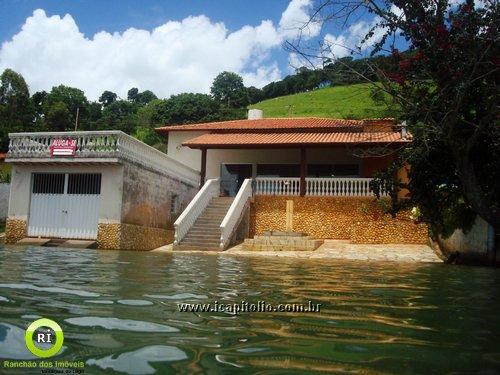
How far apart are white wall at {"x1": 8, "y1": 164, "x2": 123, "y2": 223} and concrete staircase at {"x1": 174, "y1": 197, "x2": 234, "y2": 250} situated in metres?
2.67

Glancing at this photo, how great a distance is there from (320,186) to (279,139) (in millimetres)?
2985

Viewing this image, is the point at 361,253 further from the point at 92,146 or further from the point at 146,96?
the point at 146,96

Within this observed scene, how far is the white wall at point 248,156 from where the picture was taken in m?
23.0

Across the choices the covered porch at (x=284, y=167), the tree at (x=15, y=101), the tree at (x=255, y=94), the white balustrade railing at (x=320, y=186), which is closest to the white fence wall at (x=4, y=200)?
the covered porch at (x=284, y=167)

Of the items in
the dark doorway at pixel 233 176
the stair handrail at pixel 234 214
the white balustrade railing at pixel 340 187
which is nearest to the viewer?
the stair handrail at pixel 234 214

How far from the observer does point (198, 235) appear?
17.1 m

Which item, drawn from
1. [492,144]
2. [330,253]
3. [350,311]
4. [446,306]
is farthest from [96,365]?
[330,253]

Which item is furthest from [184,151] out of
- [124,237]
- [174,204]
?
[124,237]

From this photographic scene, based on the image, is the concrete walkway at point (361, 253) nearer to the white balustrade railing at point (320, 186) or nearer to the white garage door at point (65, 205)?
the white balustrade railing at point (320, 186)

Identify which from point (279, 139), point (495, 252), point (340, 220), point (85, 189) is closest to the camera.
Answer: point (495, 252)

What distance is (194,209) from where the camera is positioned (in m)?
18.2

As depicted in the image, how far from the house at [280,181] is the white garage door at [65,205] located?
3508 millimetres

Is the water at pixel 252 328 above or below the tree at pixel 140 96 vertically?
below

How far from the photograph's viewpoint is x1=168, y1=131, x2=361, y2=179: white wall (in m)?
23.0
